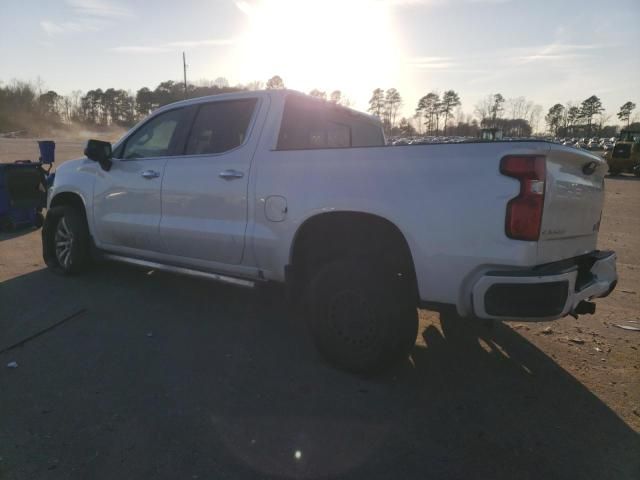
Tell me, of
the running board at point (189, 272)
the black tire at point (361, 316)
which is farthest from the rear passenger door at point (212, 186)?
the black tire at point (361, 316)

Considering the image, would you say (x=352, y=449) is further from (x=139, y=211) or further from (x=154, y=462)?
(x=139, y=211)

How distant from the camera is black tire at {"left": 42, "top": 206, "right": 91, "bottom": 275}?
198 inches

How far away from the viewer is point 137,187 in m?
4.35

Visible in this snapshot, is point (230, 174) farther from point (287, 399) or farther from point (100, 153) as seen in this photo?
point (100, 153)

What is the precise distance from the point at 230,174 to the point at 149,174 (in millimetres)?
1108

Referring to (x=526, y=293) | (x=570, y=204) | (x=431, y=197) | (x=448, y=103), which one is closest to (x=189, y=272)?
(x=431, y=197)

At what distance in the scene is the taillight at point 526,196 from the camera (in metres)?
2.33

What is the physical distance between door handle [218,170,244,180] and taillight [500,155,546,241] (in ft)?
6.48

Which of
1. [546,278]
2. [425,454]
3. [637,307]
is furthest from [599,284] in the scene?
[637,307]

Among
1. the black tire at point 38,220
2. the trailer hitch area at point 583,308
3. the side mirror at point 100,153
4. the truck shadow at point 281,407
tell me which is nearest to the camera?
the truck shadow at point 281,407

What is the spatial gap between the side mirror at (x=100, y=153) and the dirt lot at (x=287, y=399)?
143 cm

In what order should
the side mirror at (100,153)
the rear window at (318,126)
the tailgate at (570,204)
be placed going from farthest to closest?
1. the side mirror at (100,153)
2. the rear window at (318,126)
3. the tailgate at (570,204)

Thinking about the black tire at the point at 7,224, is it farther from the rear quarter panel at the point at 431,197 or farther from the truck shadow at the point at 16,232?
the rear quarter panel at the point at 431,197

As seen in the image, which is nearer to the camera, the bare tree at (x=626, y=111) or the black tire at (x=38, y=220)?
the black tire at (x=38, y=220)
